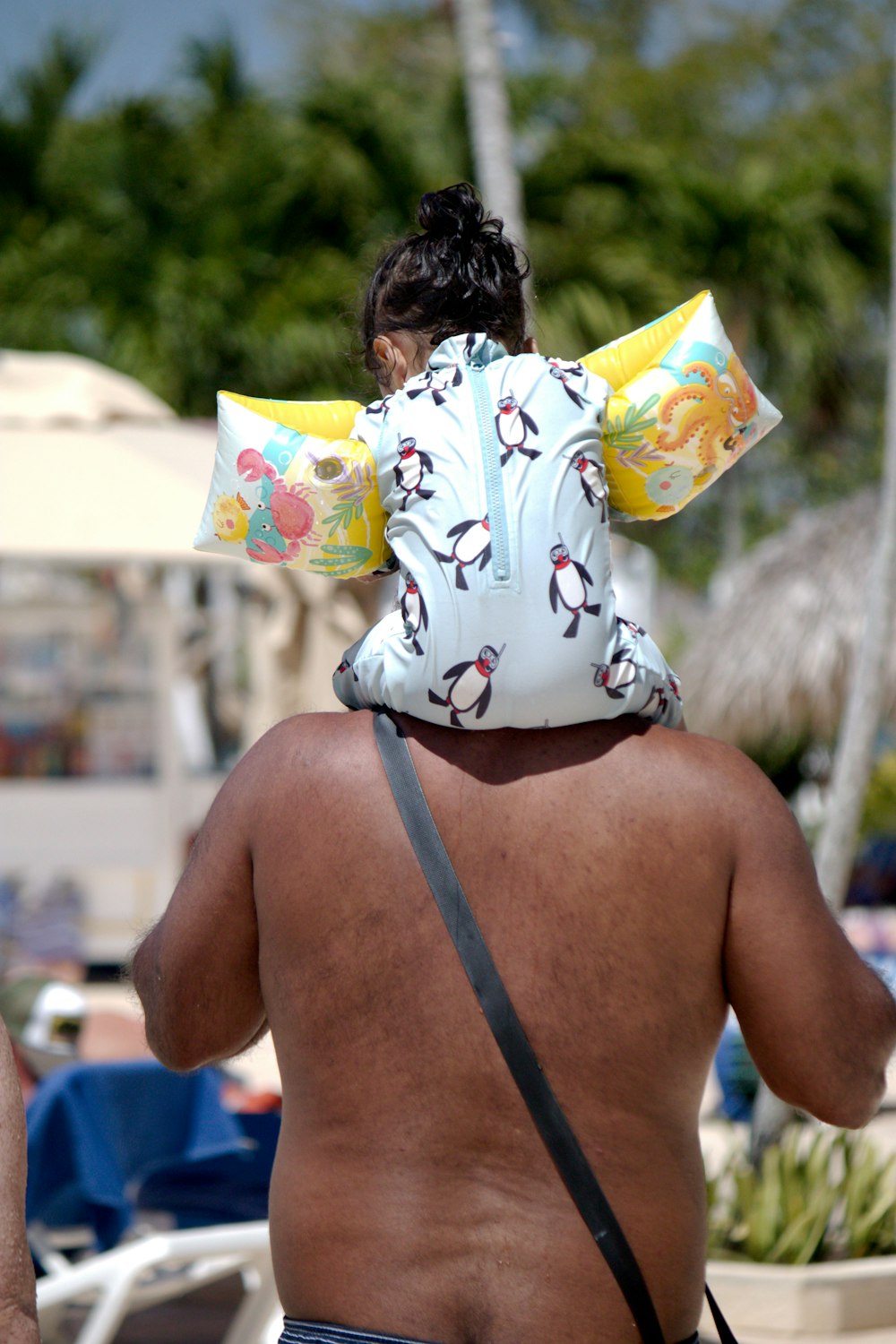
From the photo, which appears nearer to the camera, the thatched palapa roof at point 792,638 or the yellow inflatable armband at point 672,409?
the yellow inflatable armband at point 672,409

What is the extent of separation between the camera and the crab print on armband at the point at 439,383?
147 centimetres

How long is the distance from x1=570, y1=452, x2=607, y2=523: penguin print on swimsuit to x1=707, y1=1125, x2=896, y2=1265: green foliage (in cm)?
259

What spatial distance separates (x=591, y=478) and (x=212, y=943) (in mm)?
567

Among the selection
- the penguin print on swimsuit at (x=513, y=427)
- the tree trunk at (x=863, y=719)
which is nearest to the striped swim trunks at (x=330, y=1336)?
the penguin print on swimsuit at (x=513, y=427)

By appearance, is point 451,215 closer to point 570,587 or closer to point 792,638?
point 570,587

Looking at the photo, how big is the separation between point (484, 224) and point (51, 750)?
755cm

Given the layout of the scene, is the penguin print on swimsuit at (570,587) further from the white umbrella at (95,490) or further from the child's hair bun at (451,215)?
the white umbrella at (95,490)

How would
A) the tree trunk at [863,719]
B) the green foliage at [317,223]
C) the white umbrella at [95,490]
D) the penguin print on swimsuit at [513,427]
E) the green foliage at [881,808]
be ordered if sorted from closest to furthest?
the penguin print on swimsuit at [513,427]
the tree trunk at [863,719]
the white umbrella at [95,490]
the green foliage at [317,223]
the green foliage at [881,808]

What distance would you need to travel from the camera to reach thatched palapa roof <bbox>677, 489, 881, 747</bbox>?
1058 cm

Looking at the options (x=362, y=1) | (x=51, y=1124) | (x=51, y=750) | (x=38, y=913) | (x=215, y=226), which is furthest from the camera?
(x=362, y=1)

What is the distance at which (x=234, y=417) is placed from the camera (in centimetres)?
153

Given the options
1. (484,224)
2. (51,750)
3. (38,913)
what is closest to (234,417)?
(484,224)

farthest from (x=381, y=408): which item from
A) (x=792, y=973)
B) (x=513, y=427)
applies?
(x=792, y=973)

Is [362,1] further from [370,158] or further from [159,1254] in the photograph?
[159,1254]
